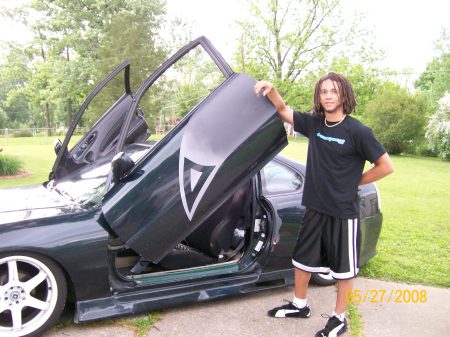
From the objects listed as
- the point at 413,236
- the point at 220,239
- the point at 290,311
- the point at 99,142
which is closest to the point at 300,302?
the point at 290,311

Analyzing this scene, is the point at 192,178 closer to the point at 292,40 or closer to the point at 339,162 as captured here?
the point at 339,162

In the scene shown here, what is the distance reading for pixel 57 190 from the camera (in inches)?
130

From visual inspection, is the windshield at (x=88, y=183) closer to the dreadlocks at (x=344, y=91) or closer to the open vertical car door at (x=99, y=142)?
the open vertical car door at (x=99, y=142)

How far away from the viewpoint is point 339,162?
2533 mm

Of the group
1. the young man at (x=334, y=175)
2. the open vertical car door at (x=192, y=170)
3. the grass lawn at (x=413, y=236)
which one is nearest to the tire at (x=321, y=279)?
the grass lawn at (x=413, y=236)

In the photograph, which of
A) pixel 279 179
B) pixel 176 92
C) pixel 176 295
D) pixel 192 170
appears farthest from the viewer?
pixel 176 92

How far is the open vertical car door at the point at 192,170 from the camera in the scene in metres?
2.44

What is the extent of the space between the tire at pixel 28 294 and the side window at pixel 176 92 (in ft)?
5.43

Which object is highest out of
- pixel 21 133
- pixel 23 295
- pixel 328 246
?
pixel 328 246

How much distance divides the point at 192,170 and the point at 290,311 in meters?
1.30

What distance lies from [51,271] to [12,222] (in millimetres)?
368

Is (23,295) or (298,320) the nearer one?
(23,295)

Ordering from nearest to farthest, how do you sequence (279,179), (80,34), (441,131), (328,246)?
(328,246) < (279,179) < (441,131) < (80,34)

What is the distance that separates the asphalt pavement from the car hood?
0.76m
